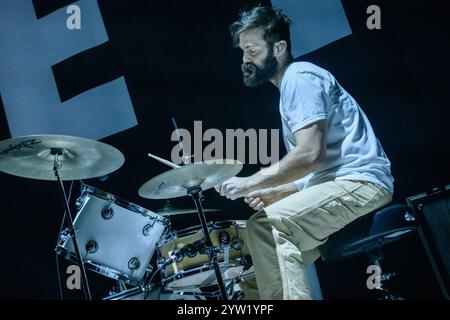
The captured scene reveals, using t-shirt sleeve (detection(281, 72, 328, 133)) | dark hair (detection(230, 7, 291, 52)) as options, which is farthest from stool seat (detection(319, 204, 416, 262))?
dark hair (detection(230, 7, 291, 52))

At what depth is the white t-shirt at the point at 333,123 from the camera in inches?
81.1

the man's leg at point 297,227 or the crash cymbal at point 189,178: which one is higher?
the crash cymbal at point 189,178

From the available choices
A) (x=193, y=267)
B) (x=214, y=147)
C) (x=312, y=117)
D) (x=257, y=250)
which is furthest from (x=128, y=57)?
(x=257, y=250)

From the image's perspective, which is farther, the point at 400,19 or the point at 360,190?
the point at 400,19

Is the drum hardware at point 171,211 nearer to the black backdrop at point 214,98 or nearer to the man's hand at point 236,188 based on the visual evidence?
the black backdrop at point 214,98

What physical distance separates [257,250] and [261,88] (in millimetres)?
1801

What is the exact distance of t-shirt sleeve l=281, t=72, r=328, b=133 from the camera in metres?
2.02

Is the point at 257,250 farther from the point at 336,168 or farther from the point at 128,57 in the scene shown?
the point at 128,57

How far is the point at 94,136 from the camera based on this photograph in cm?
334

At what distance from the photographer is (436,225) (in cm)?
222

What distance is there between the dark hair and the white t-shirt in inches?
17.2

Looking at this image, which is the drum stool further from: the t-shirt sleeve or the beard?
the beard

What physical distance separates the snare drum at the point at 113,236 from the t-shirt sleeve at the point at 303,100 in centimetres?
123

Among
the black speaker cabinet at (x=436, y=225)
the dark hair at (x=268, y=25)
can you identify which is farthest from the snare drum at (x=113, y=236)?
the black speaker cabinet at (x=436, y=225)
